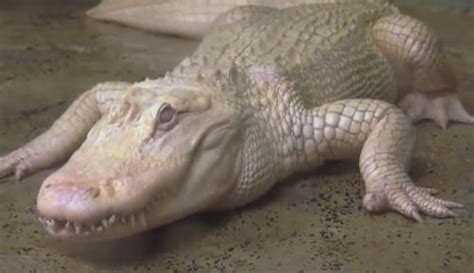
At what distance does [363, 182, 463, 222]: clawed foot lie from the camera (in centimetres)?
322

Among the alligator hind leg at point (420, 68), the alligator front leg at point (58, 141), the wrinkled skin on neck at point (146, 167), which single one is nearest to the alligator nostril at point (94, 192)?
the wrinkled skin on neck at point (146, 167)

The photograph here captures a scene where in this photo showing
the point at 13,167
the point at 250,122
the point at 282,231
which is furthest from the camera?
the point at 13,167

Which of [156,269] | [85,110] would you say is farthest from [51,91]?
[156,269]

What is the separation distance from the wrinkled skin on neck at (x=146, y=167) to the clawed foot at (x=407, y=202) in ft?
1.56

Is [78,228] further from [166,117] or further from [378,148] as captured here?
[378,148]

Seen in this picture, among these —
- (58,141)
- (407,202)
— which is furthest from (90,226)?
(407,202)

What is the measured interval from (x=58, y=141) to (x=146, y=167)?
2.66 feet

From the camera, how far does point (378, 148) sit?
339 cm

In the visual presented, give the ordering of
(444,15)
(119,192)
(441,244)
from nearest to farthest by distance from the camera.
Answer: (119,192), (441,244), (444,15)

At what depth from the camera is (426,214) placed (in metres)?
3.25

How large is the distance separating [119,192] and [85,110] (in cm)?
97

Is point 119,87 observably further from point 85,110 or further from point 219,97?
point 219,97

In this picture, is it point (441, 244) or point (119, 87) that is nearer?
point (441, 244)

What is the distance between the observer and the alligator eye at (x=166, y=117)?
10.0ft
